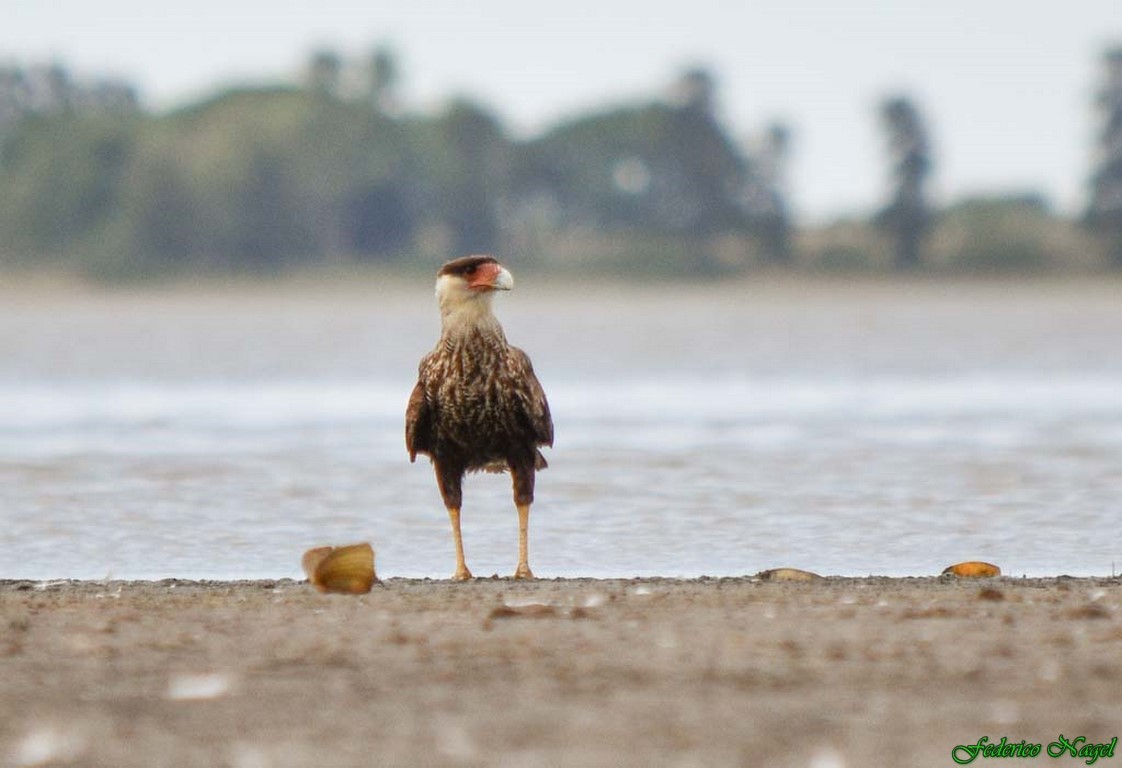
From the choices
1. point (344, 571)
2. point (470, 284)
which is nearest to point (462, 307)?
point (470, 284)

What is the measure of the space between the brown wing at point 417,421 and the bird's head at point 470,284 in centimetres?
38

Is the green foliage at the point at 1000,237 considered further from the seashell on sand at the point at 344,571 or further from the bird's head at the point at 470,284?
the seashell on sand at the point at 344,571

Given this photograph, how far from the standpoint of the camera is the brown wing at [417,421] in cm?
902

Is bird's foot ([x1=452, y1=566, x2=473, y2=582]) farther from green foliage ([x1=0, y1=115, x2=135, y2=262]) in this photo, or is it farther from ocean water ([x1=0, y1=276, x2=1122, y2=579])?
green foliage ([x1=0, y1=115, x2=135, y2=262])

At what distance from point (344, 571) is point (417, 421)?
116 cm

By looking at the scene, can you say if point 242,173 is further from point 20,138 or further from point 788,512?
point 788,512

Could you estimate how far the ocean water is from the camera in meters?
10.1

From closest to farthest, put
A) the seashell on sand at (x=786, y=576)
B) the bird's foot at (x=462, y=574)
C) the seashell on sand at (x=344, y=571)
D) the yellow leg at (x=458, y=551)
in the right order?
the seashell on sand at (x=344, y=571) → the seashell on sand at (x=786, y=576) → the bird's foot at (x=462, y=574) → the yellow leg at (x=458, y=551)

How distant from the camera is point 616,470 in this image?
1410cm

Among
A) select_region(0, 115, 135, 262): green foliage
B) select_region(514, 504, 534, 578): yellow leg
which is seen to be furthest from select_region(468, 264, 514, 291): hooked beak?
select_region(0, 115, 135, 262): green foliage

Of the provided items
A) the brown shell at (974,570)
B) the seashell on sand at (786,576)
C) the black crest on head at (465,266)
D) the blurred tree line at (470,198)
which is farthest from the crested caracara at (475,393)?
the blurred tree line at (470,198)

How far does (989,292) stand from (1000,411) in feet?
290

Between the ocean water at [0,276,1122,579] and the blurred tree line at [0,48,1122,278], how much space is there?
7637cm

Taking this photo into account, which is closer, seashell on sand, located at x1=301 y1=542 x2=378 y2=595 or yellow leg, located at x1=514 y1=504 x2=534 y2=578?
seashell on sand, located at x1=301 y1=542 x2=378 y2=595
